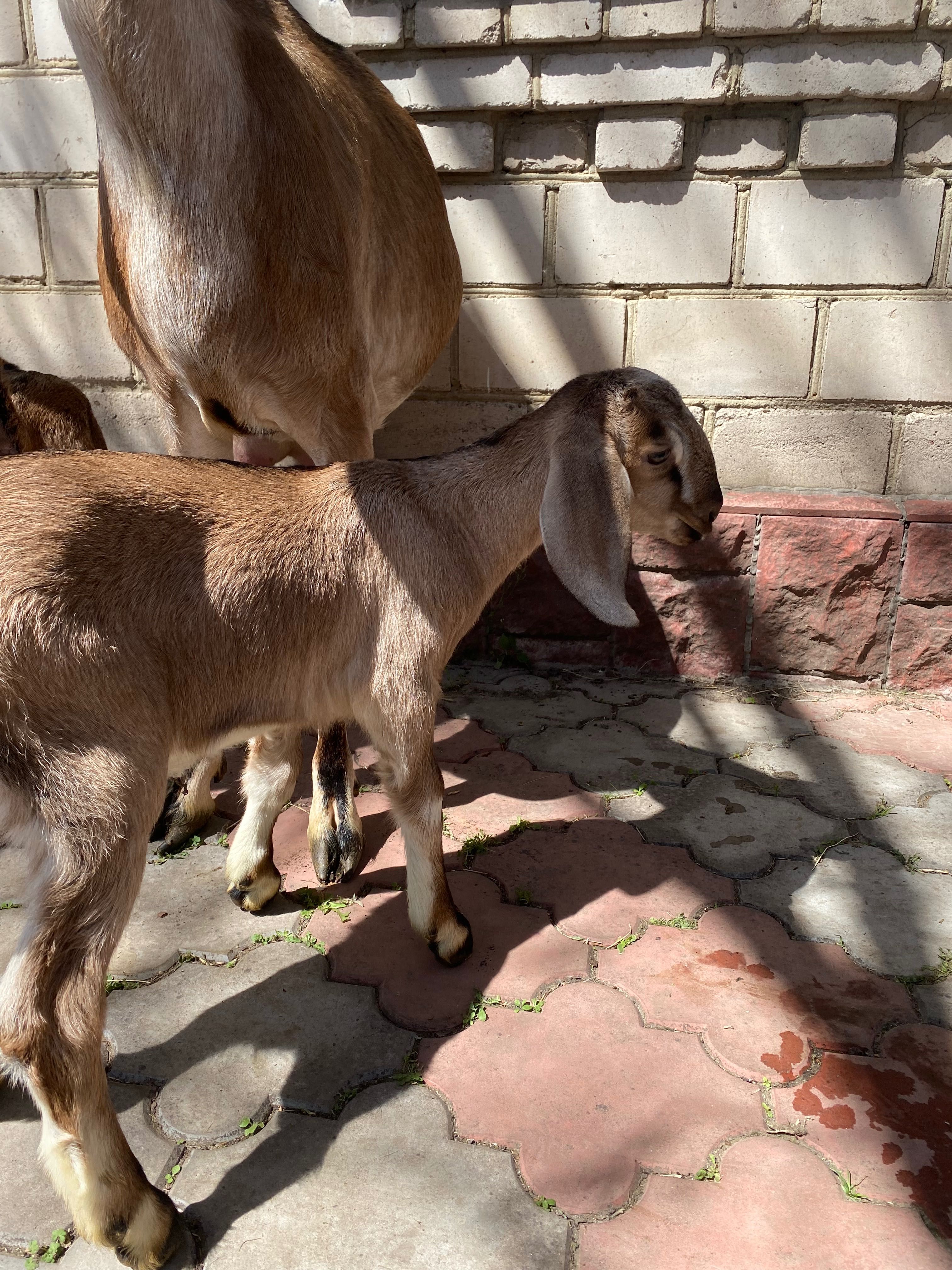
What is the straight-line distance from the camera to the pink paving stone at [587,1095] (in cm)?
176

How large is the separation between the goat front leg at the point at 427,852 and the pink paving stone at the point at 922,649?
91.6 inches

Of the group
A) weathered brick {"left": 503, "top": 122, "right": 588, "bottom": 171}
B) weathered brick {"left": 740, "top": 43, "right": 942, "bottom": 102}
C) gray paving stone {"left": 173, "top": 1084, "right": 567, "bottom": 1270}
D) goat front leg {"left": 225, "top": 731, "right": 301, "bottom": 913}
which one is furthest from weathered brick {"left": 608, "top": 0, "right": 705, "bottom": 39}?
gray paving stone {"left": 173, "top": 1084, "right": 567, "bottom": 1270}

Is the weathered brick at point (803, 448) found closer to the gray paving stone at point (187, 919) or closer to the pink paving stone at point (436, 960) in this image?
the pink paving stone at point (436, 960)

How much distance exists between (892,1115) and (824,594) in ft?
7.50

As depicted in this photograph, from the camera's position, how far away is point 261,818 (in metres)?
2.53

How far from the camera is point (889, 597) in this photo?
12.4ft

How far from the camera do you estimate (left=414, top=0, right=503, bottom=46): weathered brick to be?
11.5 feet

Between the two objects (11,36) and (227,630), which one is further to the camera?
(11,36)

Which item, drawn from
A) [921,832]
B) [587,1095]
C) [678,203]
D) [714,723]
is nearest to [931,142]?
[678,203]

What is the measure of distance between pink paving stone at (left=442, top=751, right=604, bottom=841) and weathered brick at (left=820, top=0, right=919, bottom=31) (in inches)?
107

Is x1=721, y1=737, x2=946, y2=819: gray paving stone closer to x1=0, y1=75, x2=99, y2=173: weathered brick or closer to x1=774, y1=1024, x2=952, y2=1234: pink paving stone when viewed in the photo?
x1=774, y1=1024, x2=952, y2=1234: pink paving stone

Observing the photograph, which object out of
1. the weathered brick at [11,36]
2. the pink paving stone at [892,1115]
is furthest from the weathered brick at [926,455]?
the weathered brick at [11,36]

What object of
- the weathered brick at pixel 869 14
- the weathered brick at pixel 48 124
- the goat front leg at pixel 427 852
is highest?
the weathered brick at pixel 869 14

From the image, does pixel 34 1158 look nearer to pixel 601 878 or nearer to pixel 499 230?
pixel 601 878
